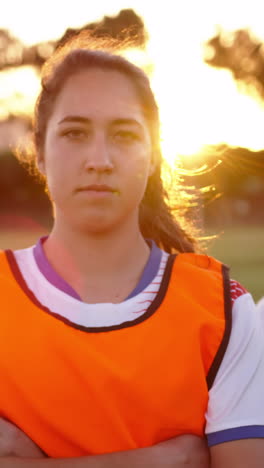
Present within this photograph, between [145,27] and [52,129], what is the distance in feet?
4.57

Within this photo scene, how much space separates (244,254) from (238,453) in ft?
71.1

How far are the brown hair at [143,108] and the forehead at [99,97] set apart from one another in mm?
41

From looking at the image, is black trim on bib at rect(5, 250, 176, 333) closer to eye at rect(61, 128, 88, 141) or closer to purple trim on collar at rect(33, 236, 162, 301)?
purple trim on collar at rect(33, 236, 162, 301)

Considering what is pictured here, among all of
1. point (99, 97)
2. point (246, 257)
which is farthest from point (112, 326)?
point (246, 257)

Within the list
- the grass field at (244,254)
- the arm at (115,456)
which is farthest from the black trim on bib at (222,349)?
the grass field at (244,254)

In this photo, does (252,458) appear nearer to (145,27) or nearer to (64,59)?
(64,59)

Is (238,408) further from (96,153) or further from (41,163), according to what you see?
(41,163)

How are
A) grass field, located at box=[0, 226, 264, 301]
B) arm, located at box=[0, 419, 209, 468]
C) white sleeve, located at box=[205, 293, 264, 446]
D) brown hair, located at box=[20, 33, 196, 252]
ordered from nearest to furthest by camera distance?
arm, located at box=[0, 419, 209, 468], white sleeve, located at box=[205, 293, 264, 446], brown hair, located at box=[20, 33, 196, 252], grass field, located at box=[0, 226, 264, 301]

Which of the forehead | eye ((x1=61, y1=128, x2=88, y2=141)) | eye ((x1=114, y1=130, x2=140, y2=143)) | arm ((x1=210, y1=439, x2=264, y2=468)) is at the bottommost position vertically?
arm ((x1=210, y1=439, x2=264, y2=468))

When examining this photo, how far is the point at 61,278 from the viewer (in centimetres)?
233

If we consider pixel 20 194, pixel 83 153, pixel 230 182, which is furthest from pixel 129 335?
pixel 230 182

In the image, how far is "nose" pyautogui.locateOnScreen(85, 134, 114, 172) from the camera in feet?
7.31

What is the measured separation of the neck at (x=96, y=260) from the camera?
7.68 ft

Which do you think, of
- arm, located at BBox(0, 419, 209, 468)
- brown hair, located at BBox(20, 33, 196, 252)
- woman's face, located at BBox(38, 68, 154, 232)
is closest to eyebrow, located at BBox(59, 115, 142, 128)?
woman's face, located at BBox(38, 68, 154, 232)
